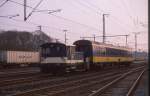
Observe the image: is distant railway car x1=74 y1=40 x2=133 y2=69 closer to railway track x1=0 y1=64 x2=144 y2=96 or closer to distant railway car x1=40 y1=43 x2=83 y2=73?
distant railway car x1=40 y1=43 x2=83 y2=73

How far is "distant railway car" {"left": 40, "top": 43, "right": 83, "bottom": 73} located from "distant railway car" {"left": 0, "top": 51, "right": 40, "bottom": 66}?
20.3 metres

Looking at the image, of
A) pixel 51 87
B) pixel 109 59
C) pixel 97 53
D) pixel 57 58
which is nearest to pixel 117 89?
pixel 51 87

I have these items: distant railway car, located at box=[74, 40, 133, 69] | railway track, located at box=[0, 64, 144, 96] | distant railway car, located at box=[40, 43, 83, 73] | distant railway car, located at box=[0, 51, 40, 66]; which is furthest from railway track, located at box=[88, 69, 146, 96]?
distant railway car, located at box=[0, 51, 40, 66]

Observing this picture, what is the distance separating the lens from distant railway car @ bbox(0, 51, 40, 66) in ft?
178

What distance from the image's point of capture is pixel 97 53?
3853 cm

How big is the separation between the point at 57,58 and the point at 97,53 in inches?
402

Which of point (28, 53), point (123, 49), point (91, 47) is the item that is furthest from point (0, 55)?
point (91, 47)

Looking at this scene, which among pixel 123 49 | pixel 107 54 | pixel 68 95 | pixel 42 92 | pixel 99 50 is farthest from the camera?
pixel 123 49

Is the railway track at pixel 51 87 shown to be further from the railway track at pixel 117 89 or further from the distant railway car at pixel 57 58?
the distant railway car at pixel 57 58

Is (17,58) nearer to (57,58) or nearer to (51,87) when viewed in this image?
(57,58)

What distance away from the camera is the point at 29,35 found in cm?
12006

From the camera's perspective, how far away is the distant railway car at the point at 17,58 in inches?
2142

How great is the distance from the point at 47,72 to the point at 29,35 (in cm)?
9192

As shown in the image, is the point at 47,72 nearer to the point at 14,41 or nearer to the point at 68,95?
the point at 68,95
